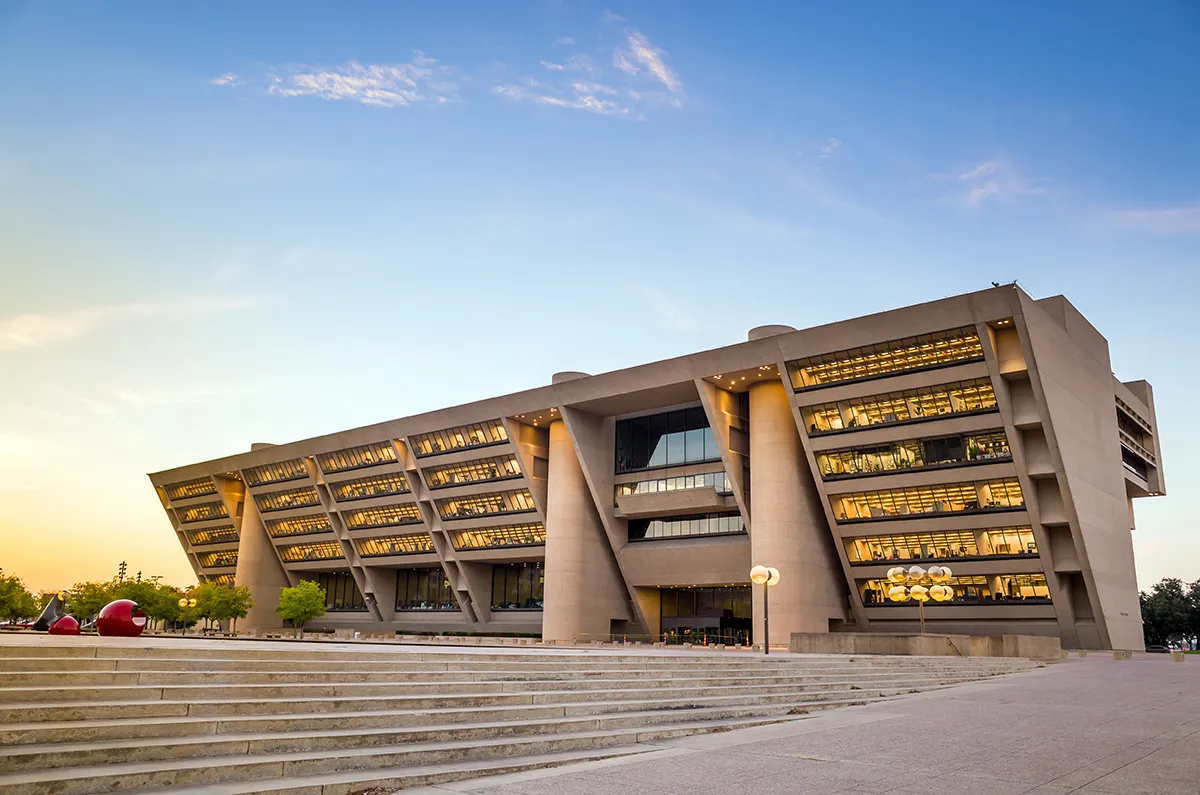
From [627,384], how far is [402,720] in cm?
4867

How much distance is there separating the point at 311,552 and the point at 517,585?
83.5 ft

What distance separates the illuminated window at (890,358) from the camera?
47688mm

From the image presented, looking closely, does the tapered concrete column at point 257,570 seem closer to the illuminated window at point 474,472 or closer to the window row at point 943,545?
the illuminated window at point 474,472

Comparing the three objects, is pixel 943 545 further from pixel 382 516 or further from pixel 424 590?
pixel 424 590

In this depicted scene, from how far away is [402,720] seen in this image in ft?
38.2

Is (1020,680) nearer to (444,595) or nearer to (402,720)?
(402,720)

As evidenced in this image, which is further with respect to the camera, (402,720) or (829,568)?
(829,568)

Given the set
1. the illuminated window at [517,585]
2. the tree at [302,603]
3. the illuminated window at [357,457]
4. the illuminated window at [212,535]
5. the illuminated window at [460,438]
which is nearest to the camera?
the illuminated window at [460,438]

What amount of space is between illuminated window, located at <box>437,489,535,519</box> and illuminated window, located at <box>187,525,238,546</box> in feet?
114

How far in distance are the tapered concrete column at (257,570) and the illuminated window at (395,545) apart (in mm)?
15036

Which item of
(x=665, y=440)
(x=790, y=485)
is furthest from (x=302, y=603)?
(x=790, y=485)

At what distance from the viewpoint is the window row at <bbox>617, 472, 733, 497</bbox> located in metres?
61.9

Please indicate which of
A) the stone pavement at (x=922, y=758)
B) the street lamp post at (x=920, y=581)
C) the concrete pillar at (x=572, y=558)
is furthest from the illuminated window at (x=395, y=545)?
the stone pavement at (x=922, y=758)

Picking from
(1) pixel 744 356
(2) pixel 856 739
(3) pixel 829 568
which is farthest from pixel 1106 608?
(2) pixel 856 739
